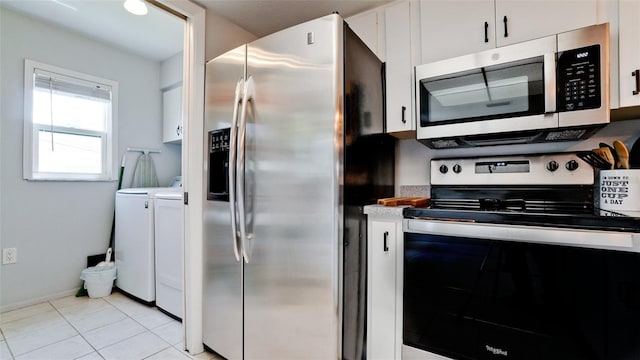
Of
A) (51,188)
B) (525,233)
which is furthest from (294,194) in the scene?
(51,188)

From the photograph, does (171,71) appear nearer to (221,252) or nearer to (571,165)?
(221,252)

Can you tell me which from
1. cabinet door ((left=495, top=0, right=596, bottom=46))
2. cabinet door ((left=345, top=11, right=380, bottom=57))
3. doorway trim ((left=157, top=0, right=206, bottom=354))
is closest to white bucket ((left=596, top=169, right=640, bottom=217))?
cabinet door ((left=495, top=0, right=596, bottom=46))

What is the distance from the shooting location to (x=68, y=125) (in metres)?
2.70

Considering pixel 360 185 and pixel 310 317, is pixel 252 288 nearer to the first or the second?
pixel 310 317

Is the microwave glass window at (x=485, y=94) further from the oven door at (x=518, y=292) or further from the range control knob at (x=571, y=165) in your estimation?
the oven door at (x=518, y=292)

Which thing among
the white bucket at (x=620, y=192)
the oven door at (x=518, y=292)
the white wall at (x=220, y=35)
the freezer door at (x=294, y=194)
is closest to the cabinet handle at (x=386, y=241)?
the oven door at (x=518, y=292)

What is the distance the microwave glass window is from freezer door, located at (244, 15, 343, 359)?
0.55m

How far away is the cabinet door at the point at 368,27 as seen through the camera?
1.79 m

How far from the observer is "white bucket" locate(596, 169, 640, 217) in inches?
44.3

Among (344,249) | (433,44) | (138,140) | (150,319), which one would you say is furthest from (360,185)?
(138,140)

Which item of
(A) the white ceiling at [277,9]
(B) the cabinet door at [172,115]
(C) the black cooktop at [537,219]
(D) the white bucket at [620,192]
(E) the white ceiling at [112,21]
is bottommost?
(C) the black cooktop at [537,219]

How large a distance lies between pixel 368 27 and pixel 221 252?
1.65 meters

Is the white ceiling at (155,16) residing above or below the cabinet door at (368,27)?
above

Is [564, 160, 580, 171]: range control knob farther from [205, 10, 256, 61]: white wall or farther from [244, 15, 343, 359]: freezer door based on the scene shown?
[205, 10, 256, 61]: white wall
